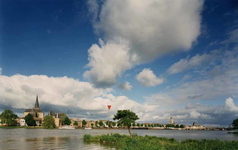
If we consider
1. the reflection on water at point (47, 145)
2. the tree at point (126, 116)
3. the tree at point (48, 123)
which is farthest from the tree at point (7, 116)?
the tree at point (126, 116)

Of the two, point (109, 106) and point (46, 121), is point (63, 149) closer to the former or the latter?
point (109, 106)

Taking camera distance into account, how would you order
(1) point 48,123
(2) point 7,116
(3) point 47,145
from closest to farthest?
(3) point 47,145
(2) point 7,116
(1) point 48,123

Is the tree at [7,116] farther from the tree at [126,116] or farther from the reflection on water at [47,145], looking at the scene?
the tree at [126,116]

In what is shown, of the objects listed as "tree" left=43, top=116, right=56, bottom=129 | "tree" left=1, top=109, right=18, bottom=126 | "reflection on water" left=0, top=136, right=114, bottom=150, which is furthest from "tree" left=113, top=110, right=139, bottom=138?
"tree" left=1, top=109, right=18, bottom=126

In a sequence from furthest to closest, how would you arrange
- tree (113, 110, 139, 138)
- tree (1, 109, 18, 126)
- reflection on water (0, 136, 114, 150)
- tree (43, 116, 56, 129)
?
tree (43, 116, 56, 129) → tree (1, 109, 18, 126) → tree (113, 110, 139, 138) → reflection on water (0, 136, 114, 150)

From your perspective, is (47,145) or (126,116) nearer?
(47,145)

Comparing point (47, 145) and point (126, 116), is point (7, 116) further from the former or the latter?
point (126, 116)

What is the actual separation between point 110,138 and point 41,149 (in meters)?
18.0

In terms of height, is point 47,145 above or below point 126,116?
below

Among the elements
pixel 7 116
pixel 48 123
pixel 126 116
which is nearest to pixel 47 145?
pixel 126 116

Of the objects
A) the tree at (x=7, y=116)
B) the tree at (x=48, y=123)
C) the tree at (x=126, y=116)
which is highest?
the tree at (x=126, y=116)

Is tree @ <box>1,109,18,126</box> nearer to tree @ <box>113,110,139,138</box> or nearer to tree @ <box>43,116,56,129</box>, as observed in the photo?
tree @ <box>43,116,56,129</box>

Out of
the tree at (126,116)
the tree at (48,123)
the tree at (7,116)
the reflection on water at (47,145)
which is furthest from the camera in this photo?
the tree at (48,123)

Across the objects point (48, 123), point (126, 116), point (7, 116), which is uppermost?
point (126, 116)
